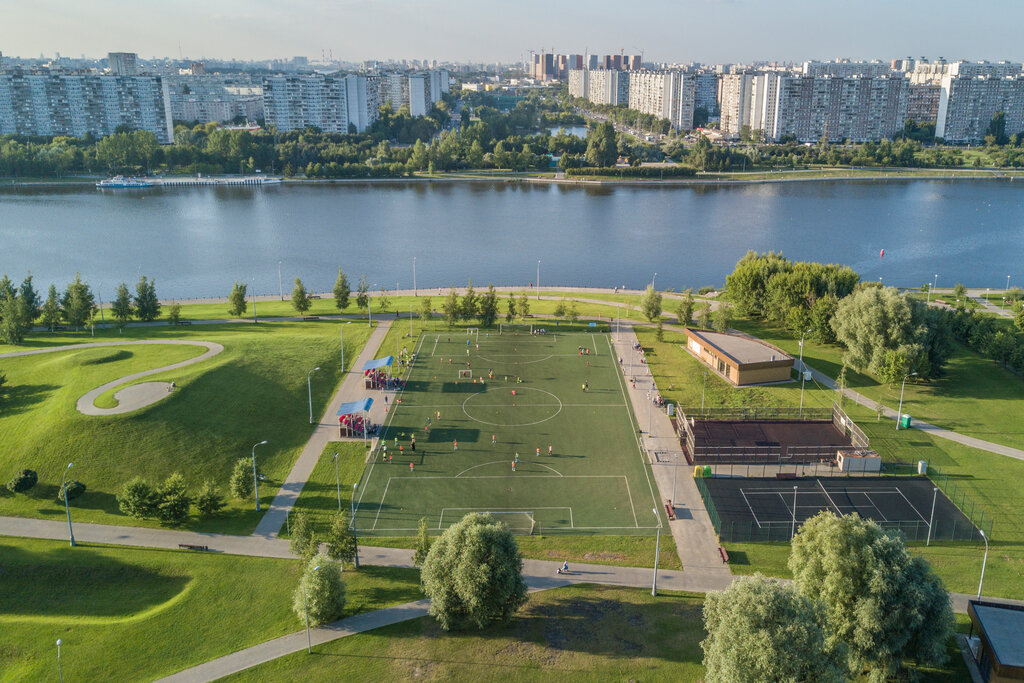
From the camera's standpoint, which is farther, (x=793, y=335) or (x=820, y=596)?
(x=793, y=335)

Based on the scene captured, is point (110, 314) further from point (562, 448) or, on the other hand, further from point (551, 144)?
point (551, 144)

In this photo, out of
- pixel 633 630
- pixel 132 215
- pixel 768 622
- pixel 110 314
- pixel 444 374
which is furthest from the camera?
pixel 132 215

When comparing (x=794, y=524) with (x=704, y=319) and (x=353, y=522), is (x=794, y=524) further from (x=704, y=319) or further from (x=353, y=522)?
(x=704, y=319)

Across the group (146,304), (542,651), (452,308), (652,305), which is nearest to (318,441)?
(542,651)

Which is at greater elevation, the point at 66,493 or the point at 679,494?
the point at 66,493

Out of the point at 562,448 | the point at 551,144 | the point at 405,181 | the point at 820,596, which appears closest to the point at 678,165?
the point at 551,144

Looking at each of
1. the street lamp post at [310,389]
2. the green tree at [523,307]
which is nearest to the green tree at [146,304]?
the street lamp post at [310,389]

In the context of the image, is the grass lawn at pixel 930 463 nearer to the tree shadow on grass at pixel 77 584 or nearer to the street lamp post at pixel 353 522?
the street lamp post at pixel 353 522

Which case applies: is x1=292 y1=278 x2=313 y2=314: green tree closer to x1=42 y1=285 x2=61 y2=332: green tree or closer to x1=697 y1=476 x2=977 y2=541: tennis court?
x1=42 y1=285 x2=61 y2=332: green tree
